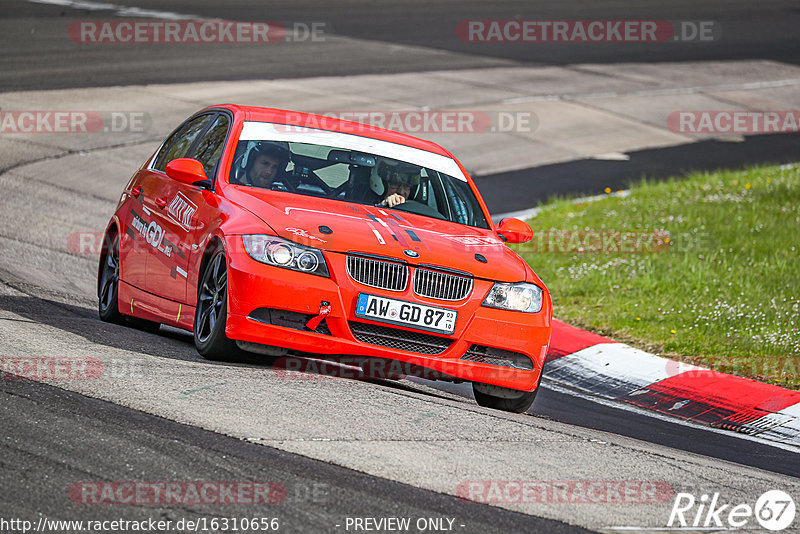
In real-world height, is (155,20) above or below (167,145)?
above

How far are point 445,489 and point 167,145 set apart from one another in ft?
15.8

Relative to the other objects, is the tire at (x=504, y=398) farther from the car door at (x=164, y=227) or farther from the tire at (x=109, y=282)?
the tire at (x=109, y=282)

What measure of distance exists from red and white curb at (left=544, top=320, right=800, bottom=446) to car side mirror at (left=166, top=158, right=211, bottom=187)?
3.16 m

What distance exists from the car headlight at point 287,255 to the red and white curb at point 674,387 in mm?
2883

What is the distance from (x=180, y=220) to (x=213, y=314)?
1.00 meters

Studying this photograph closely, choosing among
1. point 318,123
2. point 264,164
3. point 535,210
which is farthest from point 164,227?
point 535,210

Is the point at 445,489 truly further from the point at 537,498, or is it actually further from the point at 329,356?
the point at 329,356

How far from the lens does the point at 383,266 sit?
6754 mm

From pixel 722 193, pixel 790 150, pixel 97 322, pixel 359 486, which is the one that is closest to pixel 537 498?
pixel 359 486

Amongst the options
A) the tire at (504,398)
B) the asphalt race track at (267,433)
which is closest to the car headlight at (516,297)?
the tire at (504,398)

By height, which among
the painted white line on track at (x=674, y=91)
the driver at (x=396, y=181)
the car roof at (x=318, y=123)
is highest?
the painted white line on track at (x=674, y=91)

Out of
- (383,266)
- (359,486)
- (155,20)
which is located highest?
(155,20)

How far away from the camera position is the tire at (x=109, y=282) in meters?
Answer: 8.65

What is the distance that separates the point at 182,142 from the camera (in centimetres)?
881
